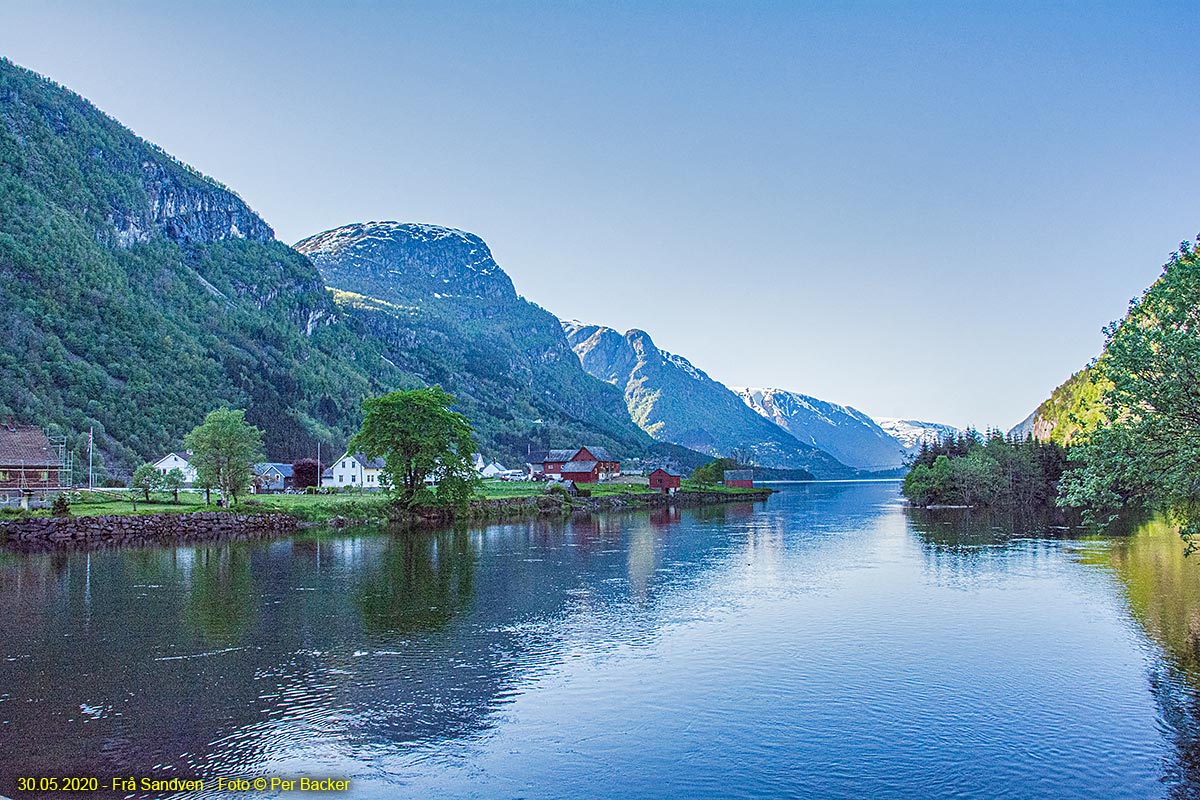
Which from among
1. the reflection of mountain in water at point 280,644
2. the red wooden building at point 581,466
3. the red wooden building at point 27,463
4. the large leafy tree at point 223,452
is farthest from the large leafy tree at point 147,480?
the red wooden building at point 581,466

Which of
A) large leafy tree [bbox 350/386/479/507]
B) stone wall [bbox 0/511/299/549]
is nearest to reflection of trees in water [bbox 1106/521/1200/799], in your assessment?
large leafy tree [bbox 350/386/479/507]

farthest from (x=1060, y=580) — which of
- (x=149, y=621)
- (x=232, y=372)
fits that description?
(x=232, y=372)

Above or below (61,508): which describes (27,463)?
above

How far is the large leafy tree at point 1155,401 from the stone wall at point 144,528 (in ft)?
211

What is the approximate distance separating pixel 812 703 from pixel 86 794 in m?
17.4

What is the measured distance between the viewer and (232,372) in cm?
19162

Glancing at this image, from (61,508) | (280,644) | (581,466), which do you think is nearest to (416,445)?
(61,508)

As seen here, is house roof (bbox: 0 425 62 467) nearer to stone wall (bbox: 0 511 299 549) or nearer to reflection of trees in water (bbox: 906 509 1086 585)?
stone wall (bbox: 0 511 299 549)

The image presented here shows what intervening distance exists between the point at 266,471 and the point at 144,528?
69.6 meters

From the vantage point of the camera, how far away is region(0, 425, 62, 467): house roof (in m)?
74.1

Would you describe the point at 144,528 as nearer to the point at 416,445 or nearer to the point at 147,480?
the point at 147,480

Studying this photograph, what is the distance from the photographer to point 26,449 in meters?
75.6

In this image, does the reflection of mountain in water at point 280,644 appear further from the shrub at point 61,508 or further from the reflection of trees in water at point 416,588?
the shrub at point 61,508

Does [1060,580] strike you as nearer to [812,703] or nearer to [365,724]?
[812,703]
